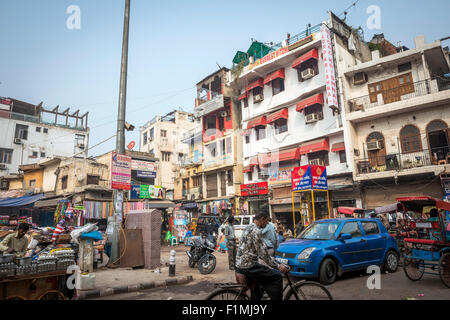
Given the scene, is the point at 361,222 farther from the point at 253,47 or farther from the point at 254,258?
the point at 253,47

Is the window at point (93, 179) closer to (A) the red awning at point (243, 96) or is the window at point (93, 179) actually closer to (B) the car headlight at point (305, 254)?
(A) the red awning at point (243, 96)

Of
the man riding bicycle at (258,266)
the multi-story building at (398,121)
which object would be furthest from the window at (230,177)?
the man riding bicycle at (258,266)

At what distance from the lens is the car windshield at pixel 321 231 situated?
7.74 m

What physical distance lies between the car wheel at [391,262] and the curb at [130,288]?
576 cm

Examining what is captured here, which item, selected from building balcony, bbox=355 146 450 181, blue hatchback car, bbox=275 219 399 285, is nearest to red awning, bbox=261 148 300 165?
building balcony, bbox=355 146 450 181

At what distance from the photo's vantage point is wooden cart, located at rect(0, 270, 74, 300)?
4496mm

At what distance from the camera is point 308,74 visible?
21.4m

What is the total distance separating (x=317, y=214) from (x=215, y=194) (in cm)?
1114

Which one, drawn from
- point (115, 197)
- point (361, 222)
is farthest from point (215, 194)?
point (361, 222)

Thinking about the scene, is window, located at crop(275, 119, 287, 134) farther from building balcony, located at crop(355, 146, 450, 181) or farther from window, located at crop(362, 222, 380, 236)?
window, located at crop(362, 222, 380, 236)

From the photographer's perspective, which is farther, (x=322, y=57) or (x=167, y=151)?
(x=167, y=151)

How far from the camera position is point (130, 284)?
7.12m

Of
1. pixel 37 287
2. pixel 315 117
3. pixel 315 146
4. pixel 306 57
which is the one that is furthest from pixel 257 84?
pixel 37 287

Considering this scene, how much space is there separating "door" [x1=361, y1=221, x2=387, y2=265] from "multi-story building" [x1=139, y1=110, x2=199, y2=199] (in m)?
35.2
